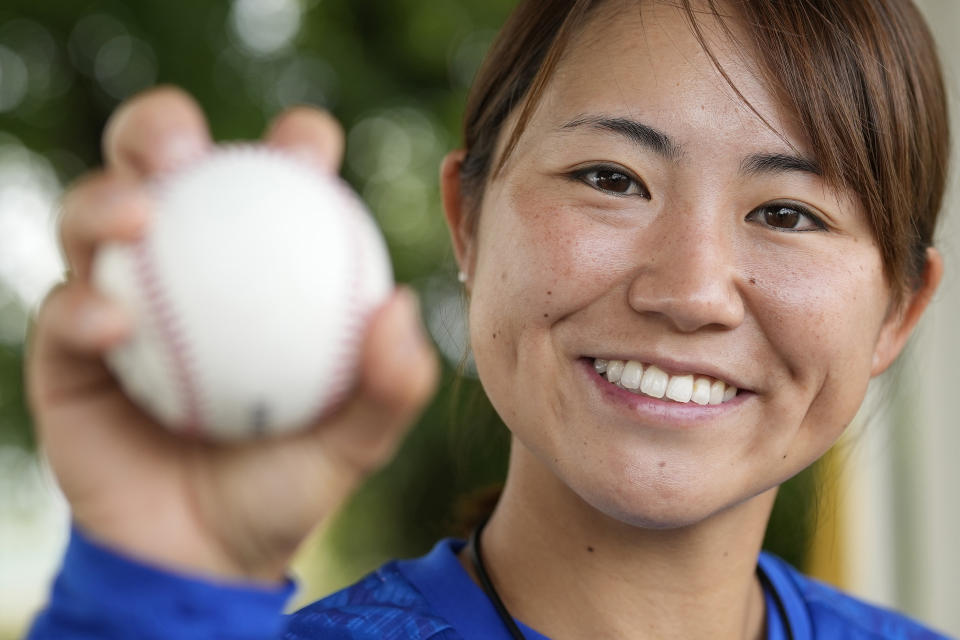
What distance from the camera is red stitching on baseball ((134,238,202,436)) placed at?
712 millimetres

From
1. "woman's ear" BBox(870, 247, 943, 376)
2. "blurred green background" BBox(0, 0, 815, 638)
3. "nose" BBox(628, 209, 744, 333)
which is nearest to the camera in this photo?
"nose" BBox(628, 209, 744, 333)

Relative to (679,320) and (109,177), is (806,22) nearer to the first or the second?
(679,320)

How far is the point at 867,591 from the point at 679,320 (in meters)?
2.34

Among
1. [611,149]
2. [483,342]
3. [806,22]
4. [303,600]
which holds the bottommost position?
[303,600]

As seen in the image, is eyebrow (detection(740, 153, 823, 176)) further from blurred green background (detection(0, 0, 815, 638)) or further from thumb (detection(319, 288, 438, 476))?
blurred green background (detection(0, 0, 815, 638))

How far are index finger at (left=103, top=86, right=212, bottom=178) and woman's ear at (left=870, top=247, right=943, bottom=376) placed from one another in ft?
2.81

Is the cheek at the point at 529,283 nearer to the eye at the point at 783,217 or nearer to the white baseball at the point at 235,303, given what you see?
the eye at the point at 783,217

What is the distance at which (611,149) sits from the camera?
1.07m

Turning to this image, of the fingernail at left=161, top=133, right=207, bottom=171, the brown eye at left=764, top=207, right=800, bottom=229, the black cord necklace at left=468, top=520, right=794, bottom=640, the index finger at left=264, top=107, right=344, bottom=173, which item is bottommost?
the black cord necklace at left=468, top=520, right=794, bottom=640

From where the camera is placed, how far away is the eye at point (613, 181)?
3.53ft

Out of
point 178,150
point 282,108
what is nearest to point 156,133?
point 178,150

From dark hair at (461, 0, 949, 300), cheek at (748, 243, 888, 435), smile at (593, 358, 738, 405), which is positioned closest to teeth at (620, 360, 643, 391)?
smile at (593, 358, 738, 405)

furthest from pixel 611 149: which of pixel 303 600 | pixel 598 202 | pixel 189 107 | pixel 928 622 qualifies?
pixel 303 600

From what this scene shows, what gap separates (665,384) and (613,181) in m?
0.23
